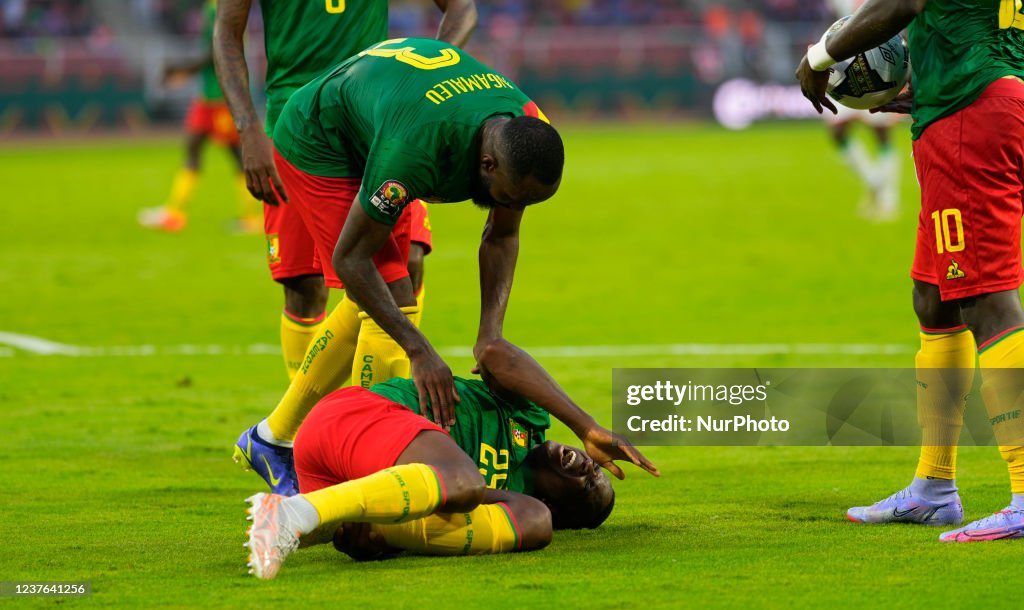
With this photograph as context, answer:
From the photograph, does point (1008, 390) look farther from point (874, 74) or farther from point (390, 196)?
point (390, 196)

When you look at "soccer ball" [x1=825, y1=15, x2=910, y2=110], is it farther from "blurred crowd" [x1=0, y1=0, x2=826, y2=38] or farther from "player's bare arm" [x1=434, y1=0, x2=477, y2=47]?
"blurred crowd" [x1=0, y1=0, x2=826, y2=38]

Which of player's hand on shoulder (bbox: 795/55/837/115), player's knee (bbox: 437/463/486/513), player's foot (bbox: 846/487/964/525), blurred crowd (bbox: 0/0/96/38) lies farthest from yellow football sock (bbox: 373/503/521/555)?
blurred crowd (bbox: 0/0/96/38)

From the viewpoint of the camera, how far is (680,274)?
44.1 feet

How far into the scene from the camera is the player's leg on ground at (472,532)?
4941 mm

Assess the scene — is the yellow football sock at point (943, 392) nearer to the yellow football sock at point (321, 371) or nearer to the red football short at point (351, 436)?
the red football short at point (351, 436)

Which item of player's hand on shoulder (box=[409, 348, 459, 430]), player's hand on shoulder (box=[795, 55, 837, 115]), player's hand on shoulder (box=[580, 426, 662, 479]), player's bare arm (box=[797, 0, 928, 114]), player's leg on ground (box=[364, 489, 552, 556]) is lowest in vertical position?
player's leg on ground (box=[364, 489, 552, 556])

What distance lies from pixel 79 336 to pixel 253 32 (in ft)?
83.4

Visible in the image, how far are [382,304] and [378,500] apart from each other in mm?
914

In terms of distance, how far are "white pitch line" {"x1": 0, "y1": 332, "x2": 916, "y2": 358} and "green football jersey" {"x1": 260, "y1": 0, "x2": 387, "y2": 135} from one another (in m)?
2.96

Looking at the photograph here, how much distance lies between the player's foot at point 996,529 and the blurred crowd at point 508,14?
3097 cm

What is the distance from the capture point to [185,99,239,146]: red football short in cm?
1702

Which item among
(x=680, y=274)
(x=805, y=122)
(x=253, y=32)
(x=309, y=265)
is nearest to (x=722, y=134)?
(x=805, y=122)

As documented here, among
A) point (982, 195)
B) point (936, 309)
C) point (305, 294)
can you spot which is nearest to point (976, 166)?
point (982, 195)

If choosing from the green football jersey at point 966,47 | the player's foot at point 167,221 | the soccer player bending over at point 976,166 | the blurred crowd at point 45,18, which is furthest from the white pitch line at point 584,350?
the blurred crowd at point 45,18
